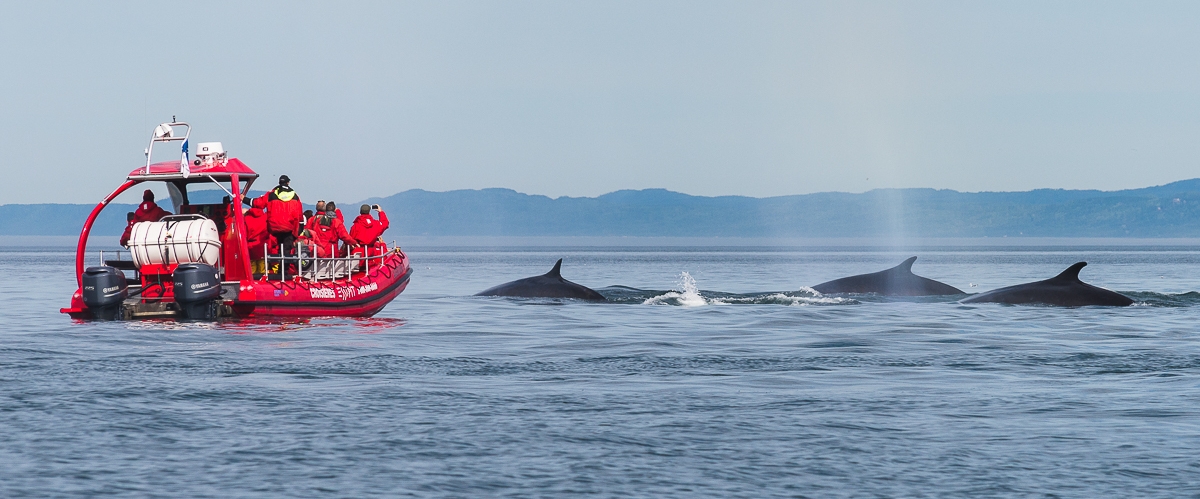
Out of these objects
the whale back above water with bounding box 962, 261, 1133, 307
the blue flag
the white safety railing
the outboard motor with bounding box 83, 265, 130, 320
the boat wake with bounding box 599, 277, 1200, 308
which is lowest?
the boat wake with bounding box 599, 277, 1200, 308

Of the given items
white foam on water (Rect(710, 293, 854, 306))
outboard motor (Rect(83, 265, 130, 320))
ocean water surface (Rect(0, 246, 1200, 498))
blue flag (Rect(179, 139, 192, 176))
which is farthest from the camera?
white foam on water (Rect(710, 293, 854, 306))

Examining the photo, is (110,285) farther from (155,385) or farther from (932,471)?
(932,471)

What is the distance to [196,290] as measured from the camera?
72.2ft

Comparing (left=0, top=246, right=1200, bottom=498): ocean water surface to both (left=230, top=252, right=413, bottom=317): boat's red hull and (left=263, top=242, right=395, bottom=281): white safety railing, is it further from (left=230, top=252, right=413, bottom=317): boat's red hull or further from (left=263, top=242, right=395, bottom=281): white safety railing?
(left=263, top=242, right=395, bottom=281): white safety railing

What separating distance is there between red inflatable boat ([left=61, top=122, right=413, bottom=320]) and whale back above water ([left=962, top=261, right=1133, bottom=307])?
45.7 feet

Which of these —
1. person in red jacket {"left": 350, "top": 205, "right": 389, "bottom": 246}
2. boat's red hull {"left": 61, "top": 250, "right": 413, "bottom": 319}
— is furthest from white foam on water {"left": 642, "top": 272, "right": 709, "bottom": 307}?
person in red jacket {"left": 350, "top": 205, "right": 389, "bottom": 246}

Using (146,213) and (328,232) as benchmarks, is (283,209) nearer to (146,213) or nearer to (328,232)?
(328,232)

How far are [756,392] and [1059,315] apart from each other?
13694mm

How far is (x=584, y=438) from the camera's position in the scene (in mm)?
11125

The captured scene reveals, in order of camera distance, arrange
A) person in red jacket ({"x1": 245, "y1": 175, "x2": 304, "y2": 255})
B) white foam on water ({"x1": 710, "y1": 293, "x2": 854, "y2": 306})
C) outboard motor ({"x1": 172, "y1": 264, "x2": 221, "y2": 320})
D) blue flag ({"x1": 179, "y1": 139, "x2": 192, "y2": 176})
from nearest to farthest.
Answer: outboard motor ({"x1": 172, "y1": 264, "x2": 221, "y2": 320})
blue flag ({"x1": 179, "y1": 139, "x2": 192, "y2": 176})
person in red jacket ({"x1": 245, "y1": 175, "x2": 304, "y2": 255})
white foam on water ({"x1": 710, "y1": 293, "x2": 854, "y2": 306})

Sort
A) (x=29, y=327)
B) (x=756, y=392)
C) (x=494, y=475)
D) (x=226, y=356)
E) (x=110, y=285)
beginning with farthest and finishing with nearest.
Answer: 1. (x=29, y=327)
2. (x=110, y=285)
3. (x=226, y=356)
4. (x=756, y=392)
5. (x=494, y=475)

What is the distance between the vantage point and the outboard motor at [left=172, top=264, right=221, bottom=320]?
2195 centimetres

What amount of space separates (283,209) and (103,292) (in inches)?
140

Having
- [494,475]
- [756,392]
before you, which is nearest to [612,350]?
[756,392]
